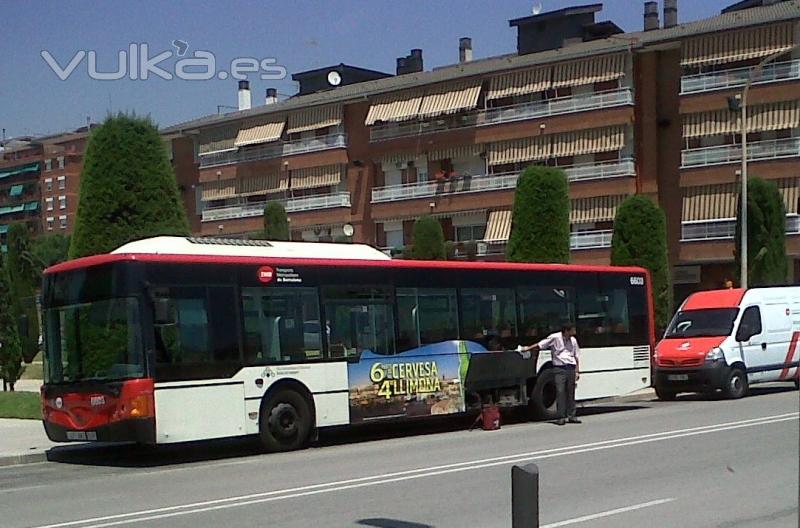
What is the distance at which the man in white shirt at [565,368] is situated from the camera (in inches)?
746

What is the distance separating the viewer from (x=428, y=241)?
48.4m

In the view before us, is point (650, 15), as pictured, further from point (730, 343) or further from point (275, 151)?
point (730, 343)

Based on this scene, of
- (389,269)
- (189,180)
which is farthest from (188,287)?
(189,180)

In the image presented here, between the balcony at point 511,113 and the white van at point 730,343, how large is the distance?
23.6 meters

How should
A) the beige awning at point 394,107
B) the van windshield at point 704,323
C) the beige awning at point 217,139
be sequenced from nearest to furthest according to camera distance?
the van windshield at point 704,323, the beige awning at point 394,107, the beige awning at point 217,139

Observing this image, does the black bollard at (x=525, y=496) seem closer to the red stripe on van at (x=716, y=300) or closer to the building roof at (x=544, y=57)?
the red stripe on van at (x=716, y=300)

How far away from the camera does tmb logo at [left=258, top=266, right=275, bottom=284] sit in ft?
53.6

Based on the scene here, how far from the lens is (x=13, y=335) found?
30578 mm

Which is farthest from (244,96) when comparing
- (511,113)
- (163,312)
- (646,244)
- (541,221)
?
(163,312)

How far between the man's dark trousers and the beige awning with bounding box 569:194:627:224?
2904 centimetres

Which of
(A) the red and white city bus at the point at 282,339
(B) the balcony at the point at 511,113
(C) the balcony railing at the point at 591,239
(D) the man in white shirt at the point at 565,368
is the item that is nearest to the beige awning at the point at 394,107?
(B) the balcony at the point at 511,113

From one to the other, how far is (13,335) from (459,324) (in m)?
16.8

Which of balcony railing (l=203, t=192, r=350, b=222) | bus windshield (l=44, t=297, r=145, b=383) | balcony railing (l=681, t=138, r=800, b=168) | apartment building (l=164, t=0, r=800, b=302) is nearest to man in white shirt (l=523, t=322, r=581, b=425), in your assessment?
bus windshield (l=44, t=297, r=145, b=383)

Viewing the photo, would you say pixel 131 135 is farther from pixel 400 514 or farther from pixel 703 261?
pixel 703 261
